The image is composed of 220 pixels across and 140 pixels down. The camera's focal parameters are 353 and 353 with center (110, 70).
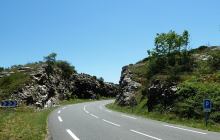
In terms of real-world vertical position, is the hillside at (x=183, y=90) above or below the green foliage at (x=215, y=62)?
below

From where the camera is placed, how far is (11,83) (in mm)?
58750

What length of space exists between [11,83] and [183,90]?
119ft

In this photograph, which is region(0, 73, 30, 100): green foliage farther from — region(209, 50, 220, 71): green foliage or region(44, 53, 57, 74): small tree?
region(209, 50, 220, 71): green foliage

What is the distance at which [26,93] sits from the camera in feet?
175

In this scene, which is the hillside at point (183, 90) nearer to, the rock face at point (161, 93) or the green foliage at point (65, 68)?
the rock face at point (161, 93)

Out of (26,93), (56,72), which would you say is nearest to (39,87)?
(26,93)

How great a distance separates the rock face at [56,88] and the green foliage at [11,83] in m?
0.87

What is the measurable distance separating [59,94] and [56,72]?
20.9ft

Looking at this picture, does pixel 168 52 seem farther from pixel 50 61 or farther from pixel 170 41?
pixel 50 61

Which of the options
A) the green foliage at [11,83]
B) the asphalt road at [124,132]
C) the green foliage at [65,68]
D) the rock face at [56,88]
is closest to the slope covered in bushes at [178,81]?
the asphalt road at [124,132]

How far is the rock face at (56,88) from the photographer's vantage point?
5366cm

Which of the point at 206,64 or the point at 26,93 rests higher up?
the point at 206,64

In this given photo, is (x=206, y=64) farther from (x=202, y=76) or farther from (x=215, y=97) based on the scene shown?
(x=215, y=97)

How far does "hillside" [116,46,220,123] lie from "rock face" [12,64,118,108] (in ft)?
46.5
